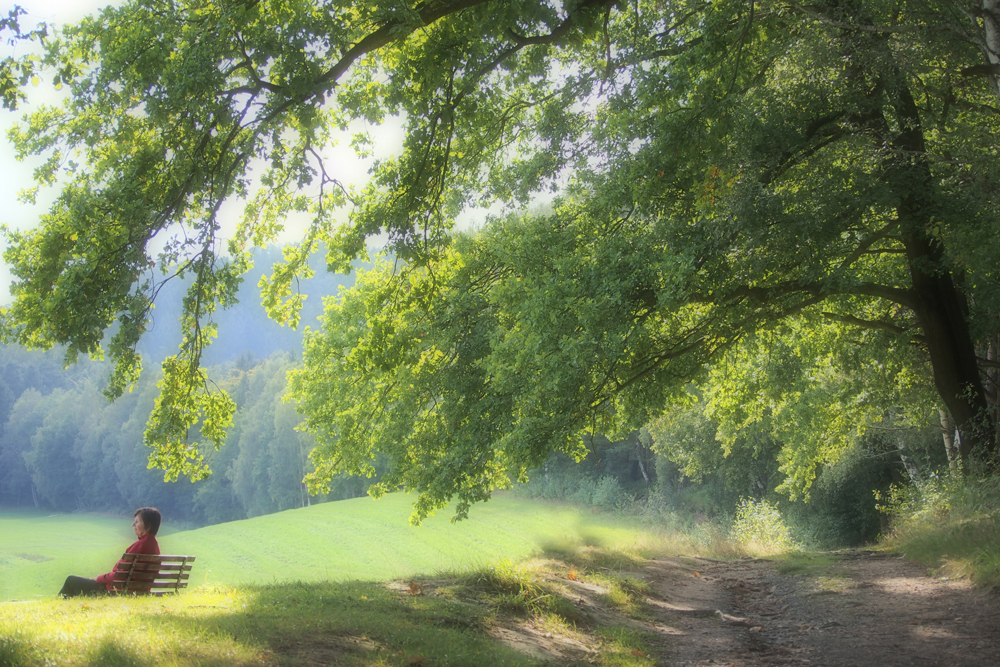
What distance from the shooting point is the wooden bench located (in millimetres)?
8656

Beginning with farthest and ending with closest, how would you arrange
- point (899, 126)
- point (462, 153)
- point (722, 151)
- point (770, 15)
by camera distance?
point (462, 153), point (899, 126), point (770, 15), point (722, 151)

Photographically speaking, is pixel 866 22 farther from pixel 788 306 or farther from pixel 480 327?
pixel 480 327

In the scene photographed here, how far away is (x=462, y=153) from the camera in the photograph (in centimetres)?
1199

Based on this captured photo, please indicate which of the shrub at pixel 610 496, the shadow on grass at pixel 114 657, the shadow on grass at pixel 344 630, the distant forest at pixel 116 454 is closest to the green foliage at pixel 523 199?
the shadow on grass at pixel 344 630

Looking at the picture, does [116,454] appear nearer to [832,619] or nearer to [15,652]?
[15,652]

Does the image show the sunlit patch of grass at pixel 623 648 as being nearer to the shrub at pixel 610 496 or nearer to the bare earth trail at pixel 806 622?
the bare earth trail at pixel 806 622

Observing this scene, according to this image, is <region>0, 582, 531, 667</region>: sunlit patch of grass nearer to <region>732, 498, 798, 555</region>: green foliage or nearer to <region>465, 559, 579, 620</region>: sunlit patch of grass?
<region>465, 559, 579, 620</region>: sunlit patch of grass

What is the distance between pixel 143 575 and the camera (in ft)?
29.1

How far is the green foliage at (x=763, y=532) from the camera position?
21.6 meters

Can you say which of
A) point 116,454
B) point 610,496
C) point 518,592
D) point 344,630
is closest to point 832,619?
point 518,592

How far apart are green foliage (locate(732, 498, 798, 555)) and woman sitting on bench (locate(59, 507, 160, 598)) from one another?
16.9 meters

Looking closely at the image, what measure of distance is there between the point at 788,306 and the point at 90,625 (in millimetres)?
9761

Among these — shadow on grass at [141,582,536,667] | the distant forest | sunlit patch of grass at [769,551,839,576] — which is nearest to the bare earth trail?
sunlit patch of grass at [769,551,839,576]

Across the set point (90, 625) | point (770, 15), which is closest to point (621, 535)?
point (770, 15)
